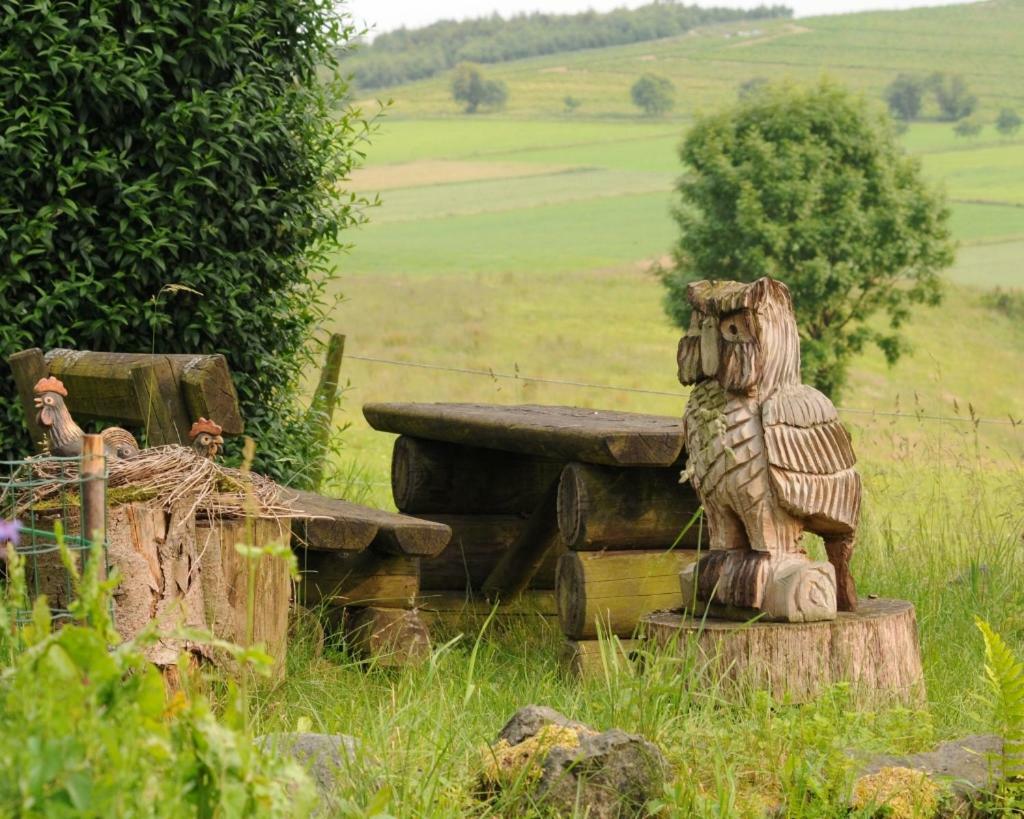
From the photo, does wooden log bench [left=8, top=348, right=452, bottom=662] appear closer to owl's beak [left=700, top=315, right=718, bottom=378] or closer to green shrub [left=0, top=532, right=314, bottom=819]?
owl's beak [left=700, top=315, right=718, bottom=378]

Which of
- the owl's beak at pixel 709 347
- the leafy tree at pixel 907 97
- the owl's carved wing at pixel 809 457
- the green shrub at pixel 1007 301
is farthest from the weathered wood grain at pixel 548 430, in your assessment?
the leafy tree at pixel 907 97

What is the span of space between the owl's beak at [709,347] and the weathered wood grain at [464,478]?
81.2 inches

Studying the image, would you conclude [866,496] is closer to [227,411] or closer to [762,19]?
[227,411]

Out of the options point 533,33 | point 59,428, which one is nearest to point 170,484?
point 59,428

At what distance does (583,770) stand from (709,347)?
5.30ft

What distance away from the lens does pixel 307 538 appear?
4.59 metres

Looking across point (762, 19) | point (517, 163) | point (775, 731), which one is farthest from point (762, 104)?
point (762, 19)

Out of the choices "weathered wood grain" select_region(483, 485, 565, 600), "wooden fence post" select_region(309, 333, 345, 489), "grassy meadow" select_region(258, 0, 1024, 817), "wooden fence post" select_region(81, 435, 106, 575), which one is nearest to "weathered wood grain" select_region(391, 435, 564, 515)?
"weathered wood grain" select_region(483, 485, 565, 600)

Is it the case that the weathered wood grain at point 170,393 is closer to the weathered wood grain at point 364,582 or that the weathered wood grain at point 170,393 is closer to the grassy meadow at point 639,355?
the weathered wood grain at point 364,582

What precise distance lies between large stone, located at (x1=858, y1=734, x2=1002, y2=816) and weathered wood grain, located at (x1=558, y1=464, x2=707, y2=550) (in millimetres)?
1525

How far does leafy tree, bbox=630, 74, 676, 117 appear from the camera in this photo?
8869cm

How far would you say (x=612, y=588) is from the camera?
5.07 meters

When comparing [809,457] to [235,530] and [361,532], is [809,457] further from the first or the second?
[235,530]

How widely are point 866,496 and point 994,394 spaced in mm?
25602
